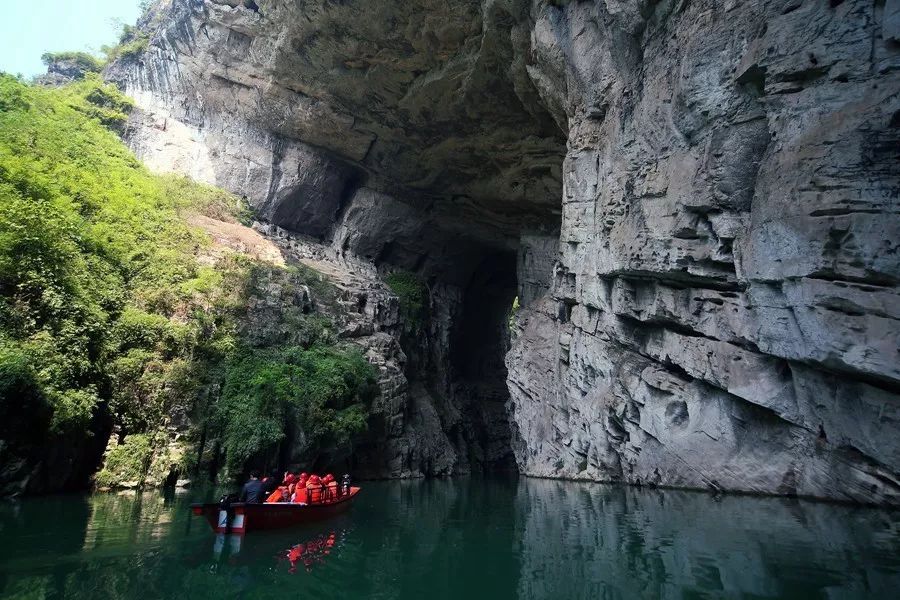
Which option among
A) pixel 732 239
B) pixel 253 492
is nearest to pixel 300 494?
pixel 253 492

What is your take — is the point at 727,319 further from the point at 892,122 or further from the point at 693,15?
the point at 693,15

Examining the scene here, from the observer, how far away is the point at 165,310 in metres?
15.1

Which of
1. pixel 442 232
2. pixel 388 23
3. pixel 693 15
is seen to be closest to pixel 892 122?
pixel 693 15

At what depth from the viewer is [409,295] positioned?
25.4 metres

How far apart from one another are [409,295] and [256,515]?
17.8 meters

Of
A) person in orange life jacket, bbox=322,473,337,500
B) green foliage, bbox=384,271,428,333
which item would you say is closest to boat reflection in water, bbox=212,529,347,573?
person in orange life jacket, bbox=322,473,337,500

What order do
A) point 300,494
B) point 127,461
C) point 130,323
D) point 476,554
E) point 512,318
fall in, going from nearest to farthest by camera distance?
point 476,554 → point 300,494 → point 127,461 → point 130,323 → point 512,318

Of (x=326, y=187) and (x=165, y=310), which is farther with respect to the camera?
(x=326, y=187)

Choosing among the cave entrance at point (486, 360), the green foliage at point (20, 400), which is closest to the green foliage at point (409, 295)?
the cave entrance at point (486, 360)

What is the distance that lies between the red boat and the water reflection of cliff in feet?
11.6

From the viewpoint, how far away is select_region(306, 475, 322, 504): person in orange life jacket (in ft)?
31.4

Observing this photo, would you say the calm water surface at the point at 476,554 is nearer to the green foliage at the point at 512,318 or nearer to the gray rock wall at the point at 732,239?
the gray rock wall at the point at 732,239

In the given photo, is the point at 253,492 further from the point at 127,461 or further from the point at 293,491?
the point at 127,461

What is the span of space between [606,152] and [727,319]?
605cm
